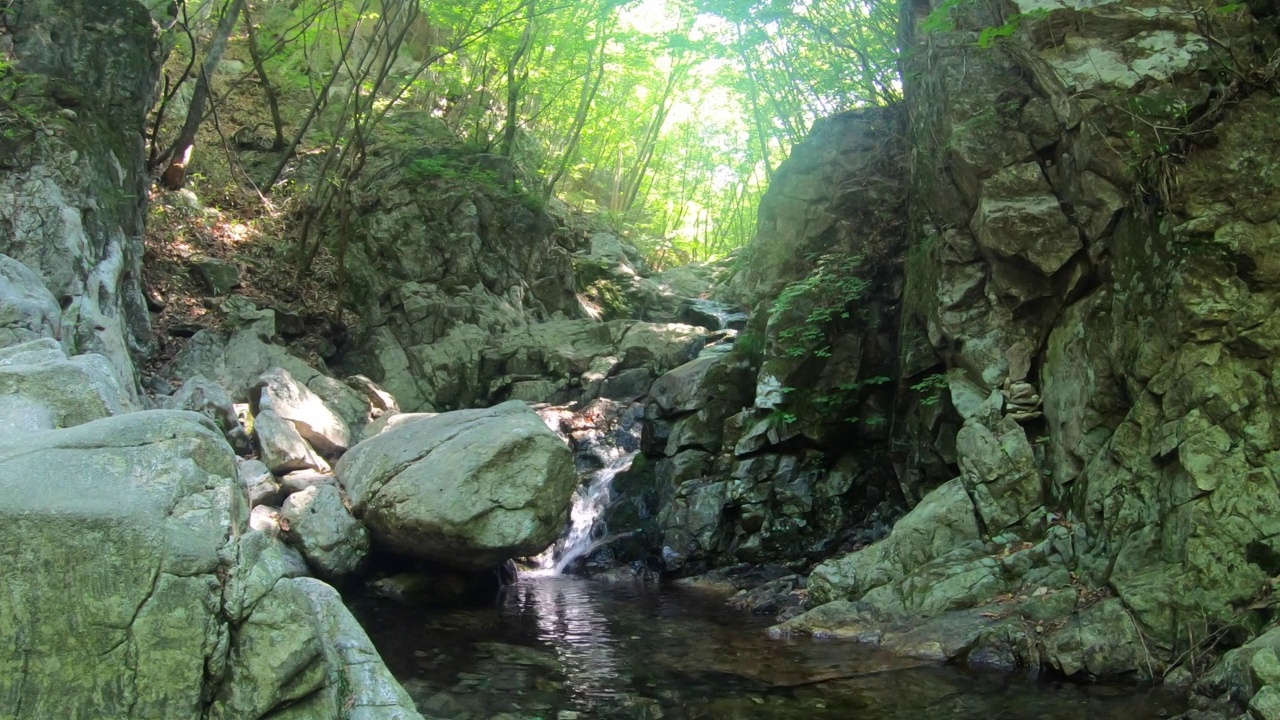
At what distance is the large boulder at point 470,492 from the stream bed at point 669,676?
832mm

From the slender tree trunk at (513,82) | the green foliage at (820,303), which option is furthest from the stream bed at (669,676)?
the slender tree trunk at (513,82)

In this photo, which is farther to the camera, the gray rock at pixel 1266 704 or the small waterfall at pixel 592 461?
the small waterfall at pixel 592 461

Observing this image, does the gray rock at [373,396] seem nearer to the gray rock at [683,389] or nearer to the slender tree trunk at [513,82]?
the gray rock at [683,389]

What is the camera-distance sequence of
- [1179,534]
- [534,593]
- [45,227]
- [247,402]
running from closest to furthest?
[1179,534], [45,227], [534,593], [247,402]

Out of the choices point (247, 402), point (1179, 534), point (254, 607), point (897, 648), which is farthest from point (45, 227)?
point (1179, 534)

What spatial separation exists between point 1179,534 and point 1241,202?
3120mm

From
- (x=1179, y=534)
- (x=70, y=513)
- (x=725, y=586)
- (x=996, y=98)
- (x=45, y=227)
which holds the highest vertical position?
(x=996, y=98)

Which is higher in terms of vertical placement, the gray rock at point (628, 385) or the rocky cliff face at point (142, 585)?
the gray rock at point (628, 385)

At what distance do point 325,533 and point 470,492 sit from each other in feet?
5.75

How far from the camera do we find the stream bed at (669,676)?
668 centimetres

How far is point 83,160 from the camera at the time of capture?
11.1 metres

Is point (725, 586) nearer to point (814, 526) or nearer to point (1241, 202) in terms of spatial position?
point (814, 526)

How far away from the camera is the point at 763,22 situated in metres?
16.5

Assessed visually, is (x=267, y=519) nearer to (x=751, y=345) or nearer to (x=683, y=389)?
(x=683, y=389)
